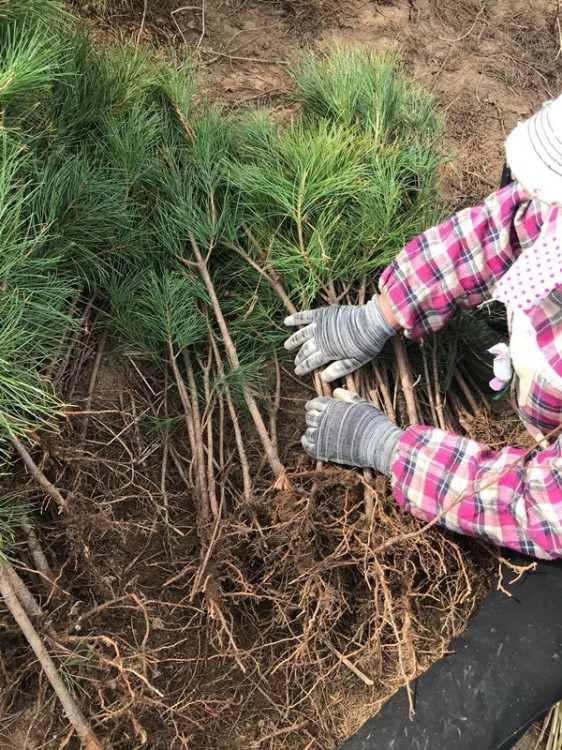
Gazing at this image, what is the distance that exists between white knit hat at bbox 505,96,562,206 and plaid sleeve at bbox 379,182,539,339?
0.34m

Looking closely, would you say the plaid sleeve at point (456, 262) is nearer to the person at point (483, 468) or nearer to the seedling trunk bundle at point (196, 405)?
the person at point (483, 468)

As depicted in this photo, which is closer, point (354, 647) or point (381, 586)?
point (381, 586)

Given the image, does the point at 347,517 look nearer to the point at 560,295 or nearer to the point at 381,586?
the point at 381,586

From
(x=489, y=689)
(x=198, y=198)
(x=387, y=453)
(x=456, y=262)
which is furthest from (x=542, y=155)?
(x=489, y=689)

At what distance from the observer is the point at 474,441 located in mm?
1341

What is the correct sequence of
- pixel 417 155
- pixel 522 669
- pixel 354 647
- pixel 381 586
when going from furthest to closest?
pixel 417 155 → pixel 354 647 → pixel 381 586 → pixel 522 669

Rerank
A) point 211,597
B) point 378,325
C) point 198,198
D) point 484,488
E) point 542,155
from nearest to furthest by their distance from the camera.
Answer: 1. point 542,155
2. point 484,488
3. point 211,597
4. point 378,325
5. point 198,198

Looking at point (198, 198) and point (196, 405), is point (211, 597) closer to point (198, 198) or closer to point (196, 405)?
point (196, 405)

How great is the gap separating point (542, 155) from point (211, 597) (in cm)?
106

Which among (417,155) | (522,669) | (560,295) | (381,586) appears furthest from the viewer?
(417,155)

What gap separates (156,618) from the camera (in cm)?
135

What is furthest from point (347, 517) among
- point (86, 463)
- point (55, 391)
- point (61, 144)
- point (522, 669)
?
point (61, 144)

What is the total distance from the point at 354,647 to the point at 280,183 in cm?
112

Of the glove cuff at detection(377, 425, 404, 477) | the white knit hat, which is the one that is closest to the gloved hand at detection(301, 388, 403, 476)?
the glove cuff at detection(377, 425, 404, 477)
